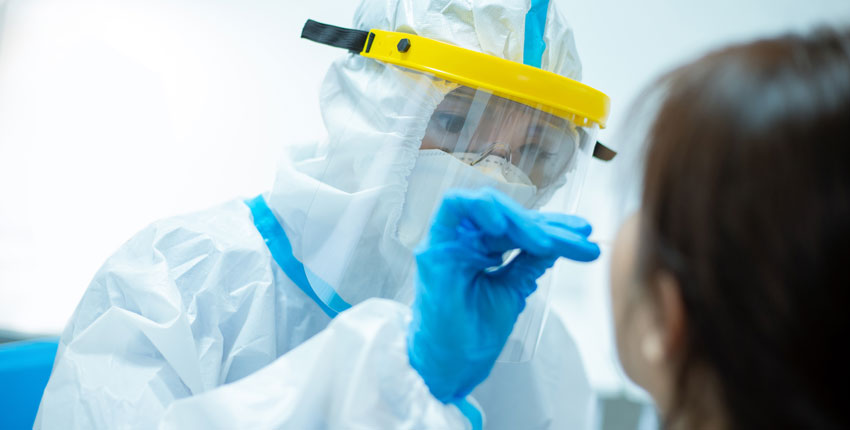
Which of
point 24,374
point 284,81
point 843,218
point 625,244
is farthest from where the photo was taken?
point 284,81

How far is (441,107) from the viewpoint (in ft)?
2.77

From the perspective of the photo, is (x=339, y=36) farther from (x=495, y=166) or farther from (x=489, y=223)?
(x=489, y=223)

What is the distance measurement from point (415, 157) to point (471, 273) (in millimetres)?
275

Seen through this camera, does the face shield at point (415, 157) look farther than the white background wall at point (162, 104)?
No

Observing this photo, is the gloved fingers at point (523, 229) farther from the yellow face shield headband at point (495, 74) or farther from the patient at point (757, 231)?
the yellow face shield headband at point (495, 74)

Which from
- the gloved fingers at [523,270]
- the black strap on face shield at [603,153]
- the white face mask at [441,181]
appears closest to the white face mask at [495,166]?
the white face mask at [441,181]

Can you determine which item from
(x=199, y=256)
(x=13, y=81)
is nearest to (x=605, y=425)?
(x=199, y=256)

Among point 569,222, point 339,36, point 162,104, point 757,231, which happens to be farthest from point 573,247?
point 162,104

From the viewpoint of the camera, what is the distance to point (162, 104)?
171 cm

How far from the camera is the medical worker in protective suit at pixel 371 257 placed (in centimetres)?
61

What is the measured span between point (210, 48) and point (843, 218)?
167cm

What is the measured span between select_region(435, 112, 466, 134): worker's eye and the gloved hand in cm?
26

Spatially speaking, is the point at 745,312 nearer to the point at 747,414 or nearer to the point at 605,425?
the point at 747,414

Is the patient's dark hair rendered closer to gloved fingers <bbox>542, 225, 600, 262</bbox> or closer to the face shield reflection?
gloved fingers <bbox>542, 225, 600, 262</bbox>
